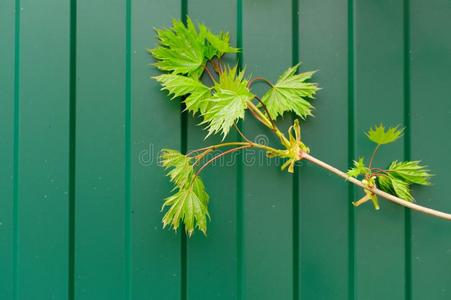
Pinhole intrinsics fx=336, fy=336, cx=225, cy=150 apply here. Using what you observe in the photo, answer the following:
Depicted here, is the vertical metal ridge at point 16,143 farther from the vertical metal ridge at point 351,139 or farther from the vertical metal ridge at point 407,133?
the vertical metal ridge at point 407,133

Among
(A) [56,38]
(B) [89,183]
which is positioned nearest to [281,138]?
(B) [89,183]

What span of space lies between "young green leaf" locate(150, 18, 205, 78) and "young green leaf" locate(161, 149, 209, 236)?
190 mm

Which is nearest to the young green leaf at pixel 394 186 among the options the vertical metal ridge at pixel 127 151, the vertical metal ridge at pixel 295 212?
the vertical metal ridge at pixel 295 212

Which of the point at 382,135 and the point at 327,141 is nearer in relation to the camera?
the point at 382,135

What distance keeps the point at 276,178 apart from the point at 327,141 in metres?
0.15

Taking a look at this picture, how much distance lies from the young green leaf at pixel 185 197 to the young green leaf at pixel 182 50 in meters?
0.19

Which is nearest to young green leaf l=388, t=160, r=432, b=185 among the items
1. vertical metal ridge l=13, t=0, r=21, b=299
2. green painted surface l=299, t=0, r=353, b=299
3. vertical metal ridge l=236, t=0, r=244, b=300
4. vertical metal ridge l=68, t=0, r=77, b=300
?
green painted surface l=299, t=0, r=353, b=299

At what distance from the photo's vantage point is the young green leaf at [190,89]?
0.74 metres

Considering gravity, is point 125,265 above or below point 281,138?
below

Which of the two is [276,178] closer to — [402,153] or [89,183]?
[402,153]

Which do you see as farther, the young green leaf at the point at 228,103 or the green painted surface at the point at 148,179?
the green painted surface at the point at 148,179

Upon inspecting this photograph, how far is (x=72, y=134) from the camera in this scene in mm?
796

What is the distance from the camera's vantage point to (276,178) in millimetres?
802

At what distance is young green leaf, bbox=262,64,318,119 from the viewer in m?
0.77
